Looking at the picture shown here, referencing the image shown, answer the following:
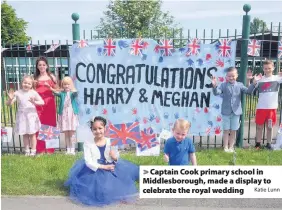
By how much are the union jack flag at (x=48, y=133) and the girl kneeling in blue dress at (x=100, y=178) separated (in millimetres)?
1683

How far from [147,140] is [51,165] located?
5.47 feet

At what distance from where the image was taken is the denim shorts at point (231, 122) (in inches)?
239

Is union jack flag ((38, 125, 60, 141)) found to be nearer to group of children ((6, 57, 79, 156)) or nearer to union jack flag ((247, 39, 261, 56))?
group of children ((6, 57, 79, 156))

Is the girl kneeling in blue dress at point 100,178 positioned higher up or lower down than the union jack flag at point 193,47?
lower down

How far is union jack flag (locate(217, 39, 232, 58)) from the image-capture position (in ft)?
19.4

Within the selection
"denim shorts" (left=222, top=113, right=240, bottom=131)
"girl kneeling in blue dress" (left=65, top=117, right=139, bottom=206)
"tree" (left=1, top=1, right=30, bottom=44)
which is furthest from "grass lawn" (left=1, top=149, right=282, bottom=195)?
"tree" (left=1, top=1, right=30, bottom=44)

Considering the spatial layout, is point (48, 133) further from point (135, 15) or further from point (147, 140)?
point (135, 15)

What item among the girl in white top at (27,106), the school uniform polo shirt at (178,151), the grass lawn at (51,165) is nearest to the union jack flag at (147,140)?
the grass lawn at (51,165)

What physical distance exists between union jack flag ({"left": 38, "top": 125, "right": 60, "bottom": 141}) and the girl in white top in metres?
0.12

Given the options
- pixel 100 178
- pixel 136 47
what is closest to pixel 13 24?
pixel 136 47

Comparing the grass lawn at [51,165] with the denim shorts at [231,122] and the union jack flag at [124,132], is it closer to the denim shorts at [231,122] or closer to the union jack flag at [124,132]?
the union jack flag at [124,132]

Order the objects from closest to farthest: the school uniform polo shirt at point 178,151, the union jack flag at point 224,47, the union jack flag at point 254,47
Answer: the school uniform polo shirt at point 178,151
the union jack flag at point 254,47
the union jack flag at point 224,47

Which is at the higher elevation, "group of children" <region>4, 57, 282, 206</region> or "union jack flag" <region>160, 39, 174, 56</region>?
"union jack flag" <region>160, 39, 174, 56</region>

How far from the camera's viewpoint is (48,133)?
6.17 metres
